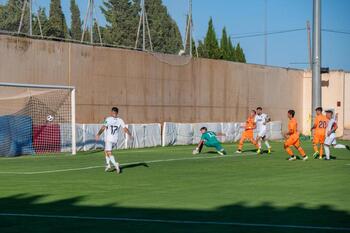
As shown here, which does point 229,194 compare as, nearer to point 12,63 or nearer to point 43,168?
point 43,168

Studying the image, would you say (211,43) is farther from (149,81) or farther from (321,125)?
(321,125)

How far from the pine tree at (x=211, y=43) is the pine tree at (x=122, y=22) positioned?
15.9 meters

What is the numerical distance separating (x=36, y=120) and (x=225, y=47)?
45.1m

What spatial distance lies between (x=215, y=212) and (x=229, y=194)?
2.99 meters

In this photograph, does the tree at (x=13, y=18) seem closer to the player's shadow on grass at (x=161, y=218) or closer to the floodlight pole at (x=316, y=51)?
the floodlight pole at (x=316, y=51)

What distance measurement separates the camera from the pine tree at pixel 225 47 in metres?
76.2

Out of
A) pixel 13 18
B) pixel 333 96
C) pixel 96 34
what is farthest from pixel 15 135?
pixel 333 96

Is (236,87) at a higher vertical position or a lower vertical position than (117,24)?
lower

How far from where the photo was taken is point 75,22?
143 feet

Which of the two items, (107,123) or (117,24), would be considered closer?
(107,123)

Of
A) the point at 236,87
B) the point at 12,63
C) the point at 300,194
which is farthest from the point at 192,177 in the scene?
the point at 236,87

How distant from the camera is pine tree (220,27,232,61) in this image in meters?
76.2

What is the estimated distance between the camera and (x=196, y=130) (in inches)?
1857

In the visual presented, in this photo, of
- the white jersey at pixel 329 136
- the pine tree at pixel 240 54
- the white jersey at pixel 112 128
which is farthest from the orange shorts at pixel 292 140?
the pine tree at pixel 240 54
